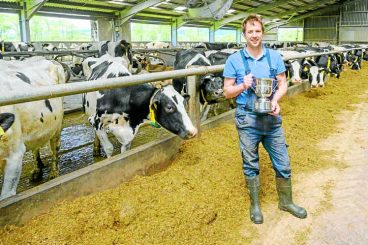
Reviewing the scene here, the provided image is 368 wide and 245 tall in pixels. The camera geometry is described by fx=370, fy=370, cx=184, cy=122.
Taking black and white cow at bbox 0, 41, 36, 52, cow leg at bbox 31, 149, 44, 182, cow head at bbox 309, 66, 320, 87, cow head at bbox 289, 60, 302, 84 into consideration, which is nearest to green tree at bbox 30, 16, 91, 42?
black and white cow at bbox 0, 41, 36, 52

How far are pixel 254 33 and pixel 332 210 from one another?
1636mm

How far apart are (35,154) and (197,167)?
2.07 m

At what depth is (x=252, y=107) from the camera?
2883 millimetres

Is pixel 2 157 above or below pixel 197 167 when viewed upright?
above

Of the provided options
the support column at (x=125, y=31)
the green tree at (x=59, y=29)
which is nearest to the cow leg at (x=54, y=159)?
the green tree at (x=59, y=29)

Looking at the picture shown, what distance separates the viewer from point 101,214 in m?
2.70

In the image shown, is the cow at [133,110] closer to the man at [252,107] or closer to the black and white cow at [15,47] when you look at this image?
the man at [252,107]

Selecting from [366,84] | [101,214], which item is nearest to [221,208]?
[101,214]

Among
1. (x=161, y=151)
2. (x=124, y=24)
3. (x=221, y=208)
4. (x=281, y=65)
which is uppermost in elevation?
(x=124, y=24)

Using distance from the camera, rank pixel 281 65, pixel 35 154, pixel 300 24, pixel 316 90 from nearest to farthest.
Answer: pixel 281 65
pixel 35 154
pixel 316 90
pixel 300 24

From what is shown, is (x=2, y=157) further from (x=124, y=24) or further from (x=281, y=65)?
(x=124, y=24)

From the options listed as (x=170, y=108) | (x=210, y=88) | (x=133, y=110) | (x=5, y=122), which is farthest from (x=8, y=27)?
(x=5, y=122)

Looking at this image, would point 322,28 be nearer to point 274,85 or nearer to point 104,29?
point 104,29

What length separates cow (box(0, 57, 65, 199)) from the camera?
2.91 m
